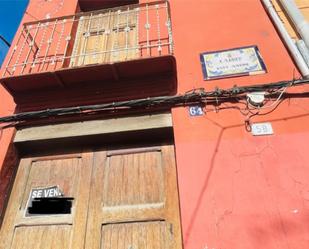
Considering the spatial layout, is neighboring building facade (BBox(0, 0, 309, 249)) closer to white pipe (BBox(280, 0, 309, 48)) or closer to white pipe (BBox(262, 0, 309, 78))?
white pipe (BBox(262, 0, 309, 78))

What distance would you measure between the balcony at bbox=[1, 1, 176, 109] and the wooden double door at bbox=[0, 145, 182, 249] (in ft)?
3.05

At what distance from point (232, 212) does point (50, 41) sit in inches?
157

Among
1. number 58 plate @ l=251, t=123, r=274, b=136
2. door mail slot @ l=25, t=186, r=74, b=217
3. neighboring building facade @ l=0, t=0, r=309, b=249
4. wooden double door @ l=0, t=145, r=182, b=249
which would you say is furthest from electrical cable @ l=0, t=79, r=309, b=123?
door mail slot @ l=25, t=186, r=74, b=217

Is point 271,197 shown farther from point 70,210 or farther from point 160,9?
point 160,9

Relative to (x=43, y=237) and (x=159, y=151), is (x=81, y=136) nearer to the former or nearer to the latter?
(x=159, y=151)

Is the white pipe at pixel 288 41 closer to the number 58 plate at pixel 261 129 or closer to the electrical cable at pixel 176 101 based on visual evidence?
the electrical cable at pixel 176 101

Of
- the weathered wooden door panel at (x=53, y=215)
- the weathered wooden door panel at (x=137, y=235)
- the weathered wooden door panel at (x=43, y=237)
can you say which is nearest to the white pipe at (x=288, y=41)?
the weathered wooden door panel at (x=137, y=235)

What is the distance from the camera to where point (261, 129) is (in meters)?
3.54

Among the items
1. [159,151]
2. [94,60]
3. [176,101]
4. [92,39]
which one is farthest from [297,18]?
[92,39]

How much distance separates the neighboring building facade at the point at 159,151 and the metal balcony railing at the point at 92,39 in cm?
5

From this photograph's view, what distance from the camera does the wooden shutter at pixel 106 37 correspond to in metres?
5.30

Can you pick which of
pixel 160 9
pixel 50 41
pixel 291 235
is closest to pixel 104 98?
pixel 50 41

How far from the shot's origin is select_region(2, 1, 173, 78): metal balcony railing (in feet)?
16.3

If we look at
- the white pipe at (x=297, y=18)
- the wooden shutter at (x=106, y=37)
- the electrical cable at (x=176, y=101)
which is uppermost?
the wooden shutter at (x=106, y=37)
